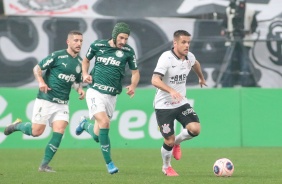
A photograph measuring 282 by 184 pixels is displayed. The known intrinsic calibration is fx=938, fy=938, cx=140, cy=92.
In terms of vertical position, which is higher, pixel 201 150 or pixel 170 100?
pixel 170 100

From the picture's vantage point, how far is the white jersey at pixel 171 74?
47.5ft

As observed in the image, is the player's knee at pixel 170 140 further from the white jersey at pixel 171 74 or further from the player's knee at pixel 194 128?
the white jersey at pixel 171 74

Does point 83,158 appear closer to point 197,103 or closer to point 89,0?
point 197,103

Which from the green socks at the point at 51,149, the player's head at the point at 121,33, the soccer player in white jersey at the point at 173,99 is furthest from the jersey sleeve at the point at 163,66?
the green socks at the point at 51,149

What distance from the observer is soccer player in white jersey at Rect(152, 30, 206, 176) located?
A: 14.5 m

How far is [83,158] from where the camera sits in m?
18.5

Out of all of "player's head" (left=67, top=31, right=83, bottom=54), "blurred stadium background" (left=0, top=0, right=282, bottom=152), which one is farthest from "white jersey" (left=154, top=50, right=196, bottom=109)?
"blurred stadium background" (left=0, top=0, right=282, bottom=152)

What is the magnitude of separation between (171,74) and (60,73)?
2.21 m

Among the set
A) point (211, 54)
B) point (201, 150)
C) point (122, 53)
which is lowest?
point (201, 150)

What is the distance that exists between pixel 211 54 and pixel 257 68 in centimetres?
120

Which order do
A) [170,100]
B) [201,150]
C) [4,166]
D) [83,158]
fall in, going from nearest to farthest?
[170,100] → [4,166] → [83,158] → [201,150]

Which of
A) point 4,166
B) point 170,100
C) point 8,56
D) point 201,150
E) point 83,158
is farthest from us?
point 8,56

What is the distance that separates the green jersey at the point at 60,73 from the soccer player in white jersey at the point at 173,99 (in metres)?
1.80

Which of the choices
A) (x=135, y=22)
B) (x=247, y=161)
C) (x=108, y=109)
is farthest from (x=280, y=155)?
(x=135, y=22)
